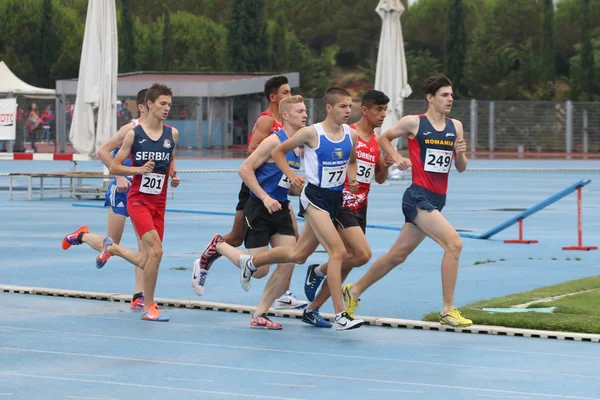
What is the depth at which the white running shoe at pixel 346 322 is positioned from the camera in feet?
29.1

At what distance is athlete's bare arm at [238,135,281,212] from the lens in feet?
30.2

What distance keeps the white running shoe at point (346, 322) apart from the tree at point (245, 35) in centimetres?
5573

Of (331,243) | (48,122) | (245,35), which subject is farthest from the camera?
(245,35)

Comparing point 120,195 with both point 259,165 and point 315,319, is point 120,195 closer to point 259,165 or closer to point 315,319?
point 259,165

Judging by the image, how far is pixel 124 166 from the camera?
973 cm

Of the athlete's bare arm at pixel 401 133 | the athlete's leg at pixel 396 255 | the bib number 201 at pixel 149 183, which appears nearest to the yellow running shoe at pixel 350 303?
the athlete's leg at pixel 396 255

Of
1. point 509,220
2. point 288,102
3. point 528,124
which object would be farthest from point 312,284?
point 528,124

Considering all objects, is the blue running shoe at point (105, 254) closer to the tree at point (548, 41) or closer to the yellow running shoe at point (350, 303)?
the yellow running shoe at point (350, 303)

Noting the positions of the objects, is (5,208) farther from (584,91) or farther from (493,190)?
(584,91)

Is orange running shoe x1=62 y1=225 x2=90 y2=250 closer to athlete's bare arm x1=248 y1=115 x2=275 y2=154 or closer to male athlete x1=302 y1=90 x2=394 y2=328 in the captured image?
athlete's bare arm x1=248 y1=115 x2=275 y2=154

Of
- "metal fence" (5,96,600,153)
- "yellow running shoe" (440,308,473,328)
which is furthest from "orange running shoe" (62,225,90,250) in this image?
"metal fence" (5,96,600,153)

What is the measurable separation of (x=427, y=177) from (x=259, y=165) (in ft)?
4.19

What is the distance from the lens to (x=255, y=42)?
64938 millimetres

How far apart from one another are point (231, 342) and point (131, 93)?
3970 centimetres
